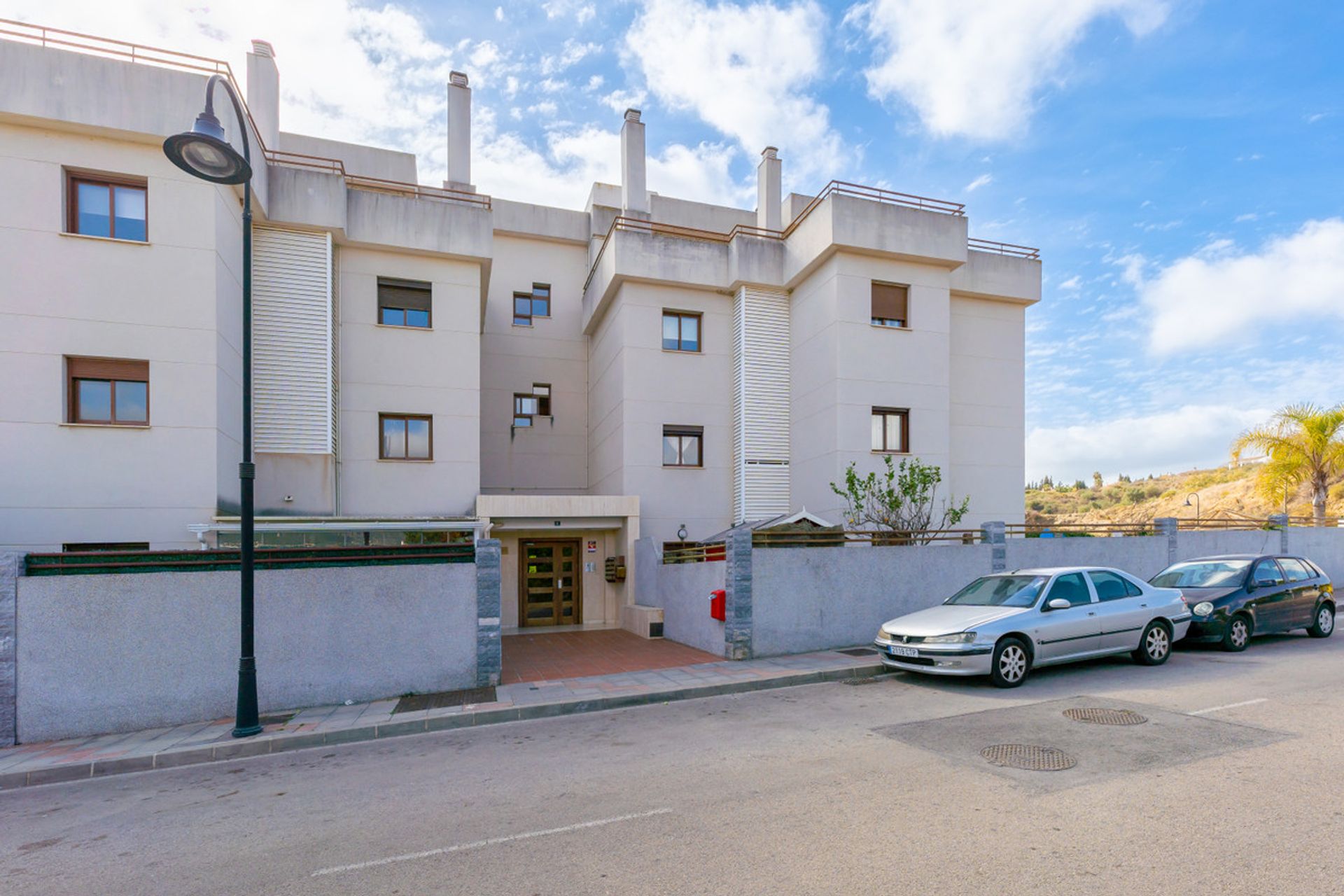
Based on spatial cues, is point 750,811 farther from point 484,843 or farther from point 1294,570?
point 1294,570

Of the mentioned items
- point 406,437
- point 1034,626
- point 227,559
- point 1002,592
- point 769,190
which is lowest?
point 1034,626

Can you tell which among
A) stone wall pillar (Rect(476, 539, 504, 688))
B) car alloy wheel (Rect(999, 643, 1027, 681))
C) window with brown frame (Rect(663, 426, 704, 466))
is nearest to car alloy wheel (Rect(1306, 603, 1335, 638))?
car alloy wheel (Rect(999, 643, 1027, 681))

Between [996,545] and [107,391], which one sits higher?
[107,391]

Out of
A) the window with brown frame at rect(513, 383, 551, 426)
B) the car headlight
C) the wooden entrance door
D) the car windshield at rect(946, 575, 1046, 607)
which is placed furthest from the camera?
the window with brown frame at rect(513, 383, 551, 426)

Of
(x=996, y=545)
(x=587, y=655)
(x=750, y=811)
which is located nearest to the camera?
(x=750, y=811)

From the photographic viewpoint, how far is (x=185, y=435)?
1189cm

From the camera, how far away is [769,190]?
1967cm

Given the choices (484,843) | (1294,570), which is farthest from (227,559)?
(1294,570)

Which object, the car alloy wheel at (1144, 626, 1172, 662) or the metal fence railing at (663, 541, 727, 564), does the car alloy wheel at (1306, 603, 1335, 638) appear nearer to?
the car alloy wheel at (1144, 626, 1172, 662)

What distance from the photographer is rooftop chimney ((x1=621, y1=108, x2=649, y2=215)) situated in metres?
19.3

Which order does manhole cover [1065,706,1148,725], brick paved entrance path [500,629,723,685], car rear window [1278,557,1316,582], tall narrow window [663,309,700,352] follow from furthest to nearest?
tall narrow window [663,309,700,352] < car rear window [1278,557,1316,582] < brick paved entrance path [500,629,723,685] < manhole cover [1065,706,1148,725]

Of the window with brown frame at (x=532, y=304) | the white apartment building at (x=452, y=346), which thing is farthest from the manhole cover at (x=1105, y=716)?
the window with brown frame at (x=532, y=304)

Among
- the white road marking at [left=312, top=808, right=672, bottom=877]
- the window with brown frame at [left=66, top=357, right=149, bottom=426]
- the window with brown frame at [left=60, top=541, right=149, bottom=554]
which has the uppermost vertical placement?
the window with brown frame at [left=66, top=357, right=149, bottom=426]

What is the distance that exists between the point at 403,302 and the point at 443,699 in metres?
9.94
